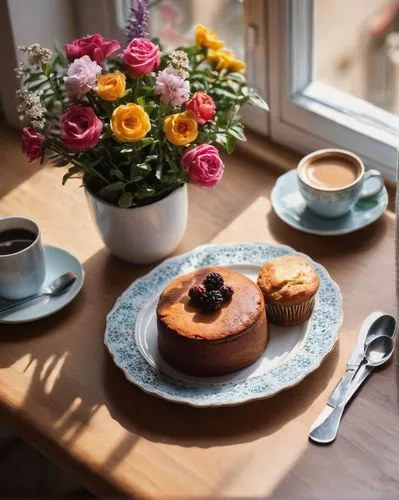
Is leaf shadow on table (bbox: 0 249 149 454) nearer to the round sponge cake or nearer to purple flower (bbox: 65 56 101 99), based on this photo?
the round sponge cake

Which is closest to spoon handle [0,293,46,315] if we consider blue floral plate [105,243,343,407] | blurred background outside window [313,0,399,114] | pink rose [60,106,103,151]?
blue floral plate [105,243,343,407]

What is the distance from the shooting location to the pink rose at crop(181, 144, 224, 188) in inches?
50.6

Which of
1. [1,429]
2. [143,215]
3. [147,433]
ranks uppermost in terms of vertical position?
[143,215]

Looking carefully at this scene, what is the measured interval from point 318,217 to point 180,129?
31 centimetres

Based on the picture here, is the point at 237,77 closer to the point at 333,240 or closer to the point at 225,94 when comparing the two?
the point at 225,94

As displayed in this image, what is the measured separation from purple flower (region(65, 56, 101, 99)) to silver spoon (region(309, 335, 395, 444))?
51 centimetres

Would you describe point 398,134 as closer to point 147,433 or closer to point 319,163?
point 319,163

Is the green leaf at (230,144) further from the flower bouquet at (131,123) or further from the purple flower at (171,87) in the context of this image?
the purple flower at (171,87)

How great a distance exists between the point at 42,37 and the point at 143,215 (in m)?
0.52

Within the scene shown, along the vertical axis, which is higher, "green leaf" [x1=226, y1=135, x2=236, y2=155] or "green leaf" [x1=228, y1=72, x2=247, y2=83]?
"green leaf" [x1=228, y1=72, x2=247, y2=83]

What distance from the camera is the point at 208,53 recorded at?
58.3 inches

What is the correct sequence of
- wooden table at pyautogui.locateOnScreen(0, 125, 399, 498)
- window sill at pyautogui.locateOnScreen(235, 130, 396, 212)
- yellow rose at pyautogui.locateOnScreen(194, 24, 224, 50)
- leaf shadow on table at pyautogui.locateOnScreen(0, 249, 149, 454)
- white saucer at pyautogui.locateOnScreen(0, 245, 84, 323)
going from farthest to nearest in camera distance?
1. window sill at pyautogui.locateOnScreen(235, 130, 396, 212)
2. yellow rose at pyautogui.locateOnScreen(194, 24, 224, 50)
3. white saucer at pyautogui.locateOnScreen(0, 245, 84, 323)
4. leaf shadow on table at pyautogui.locateOnScreen(0, 249, 149, 454)
5. wooden table at pyautogui.locateOnScreen(0, 125, 399, 498)

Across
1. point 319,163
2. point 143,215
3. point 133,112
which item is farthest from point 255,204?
point 133,112

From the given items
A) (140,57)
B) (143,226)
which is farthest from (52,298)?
(140,57)
